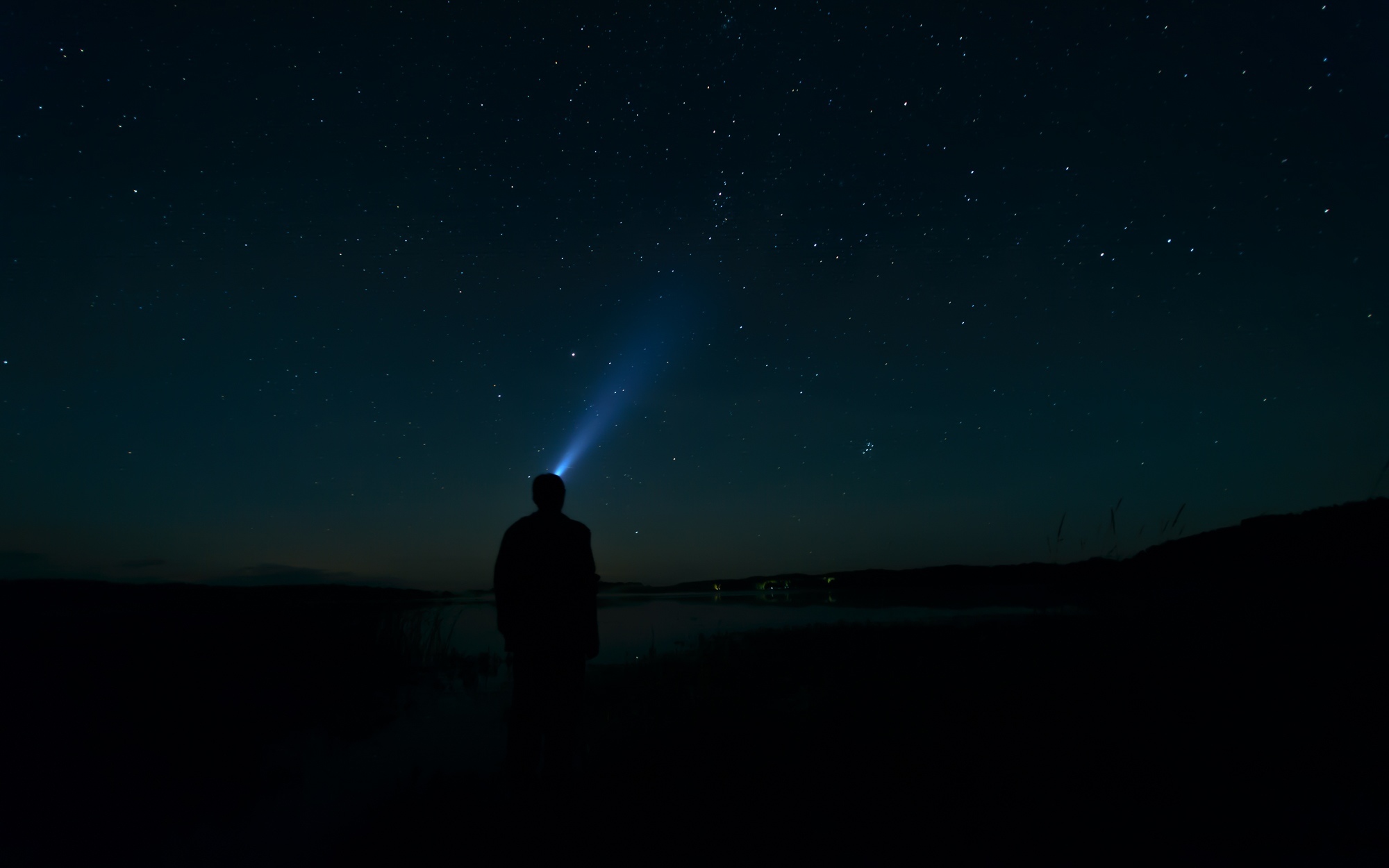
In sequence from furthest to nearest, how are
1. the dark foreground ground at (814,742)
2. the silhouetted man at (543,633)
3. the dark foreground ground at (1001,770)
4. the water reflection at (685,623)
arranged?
the water reflection at (685,623), the silhouetted man at (543,633), the dark foreground ground at (814,742), the dark foreground ground at (1001,770)

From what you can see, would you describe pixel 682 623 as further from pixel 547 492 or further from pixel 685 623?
pixel 547 492

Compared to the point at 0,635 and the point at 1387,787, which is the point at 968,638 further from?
the point at 0,635

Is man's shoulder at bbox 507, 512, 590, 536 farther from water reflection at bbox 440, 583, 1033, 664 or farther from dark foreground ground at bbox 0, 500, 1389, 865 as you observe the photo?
water reflection at bbox 440, 583, 1033, 664

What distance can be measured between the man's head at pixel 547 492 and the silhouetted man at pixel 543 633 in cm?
12

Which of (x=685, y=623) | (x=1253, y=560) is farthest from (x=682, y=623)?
(x=1253, y=560)

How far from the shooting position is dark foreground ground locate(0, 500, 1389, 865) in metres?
4.16

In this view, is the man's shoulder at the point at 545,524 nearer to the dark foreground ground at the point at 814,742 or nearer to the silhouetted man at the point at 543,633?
the silhouetted man at the point at 543,633

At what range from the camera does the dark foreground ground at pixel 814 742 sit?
4156mm

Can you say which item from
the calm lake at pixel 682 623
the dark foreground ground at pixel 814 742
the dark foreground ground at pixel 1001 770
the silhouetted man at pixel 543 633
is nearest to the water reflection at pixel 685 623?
the calm lake at pixel 682 623

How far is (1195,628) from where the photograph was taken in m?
10.8

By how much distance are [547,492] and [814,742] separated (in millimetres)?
3559

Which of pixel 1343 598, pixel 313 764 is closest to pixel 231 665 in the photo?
pixel 313 764

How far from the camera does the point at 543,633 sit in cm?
495

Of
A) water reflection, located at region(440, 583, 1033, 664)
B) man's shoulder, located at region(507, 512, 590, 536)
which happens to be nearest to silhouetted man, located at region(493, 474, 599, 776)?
man's shoulder, located at region(507, 512, 590, 536)
